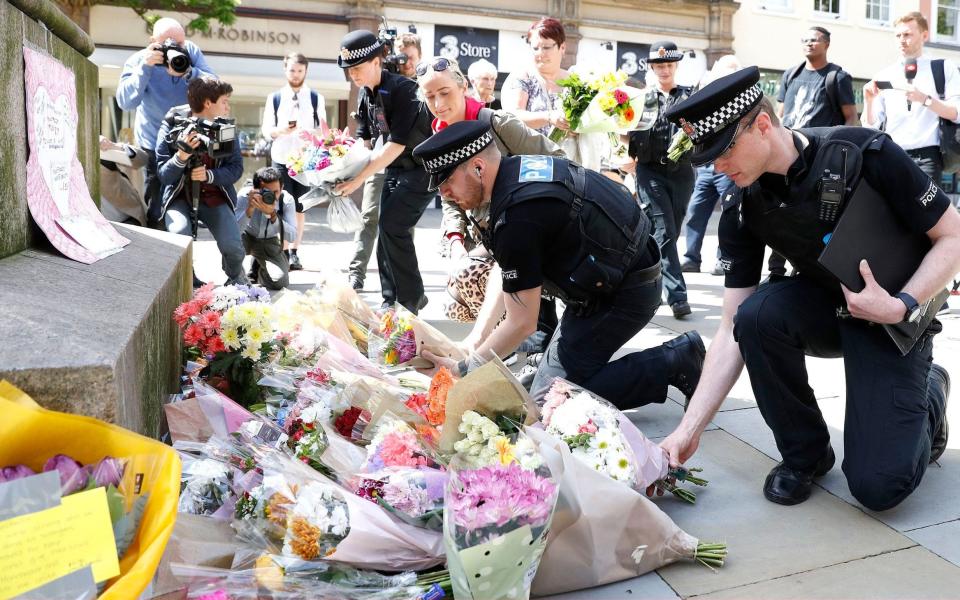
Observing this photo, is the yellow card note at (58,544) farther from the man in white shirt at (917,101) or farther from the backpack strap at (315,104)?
the backpack strap at (315,104)

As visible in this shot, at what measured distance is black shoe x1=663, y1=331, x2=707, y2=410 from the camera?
3.91 m

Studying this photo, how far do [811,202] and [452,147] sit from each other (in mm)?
1220

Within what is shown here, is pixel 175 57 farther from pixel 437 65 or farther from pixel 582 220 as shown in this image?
pixel 582 220

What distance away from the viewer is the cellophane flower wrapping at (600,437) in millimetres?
2738

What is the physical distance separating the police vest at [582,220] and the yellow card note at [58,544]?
1.87 m

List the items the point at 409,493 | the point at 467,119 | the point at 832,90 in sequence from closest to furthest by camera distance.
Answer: the point at 409,493, the point at 467,119, the point at 832,90

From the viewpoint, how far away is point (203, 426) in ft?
10.2

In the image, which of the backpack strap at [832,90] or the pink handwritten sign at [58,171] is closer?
the pink handwritten sign at [58,171]

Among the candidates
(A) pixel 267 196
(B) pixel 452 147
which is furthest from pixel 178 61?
(B) pixel 452 147

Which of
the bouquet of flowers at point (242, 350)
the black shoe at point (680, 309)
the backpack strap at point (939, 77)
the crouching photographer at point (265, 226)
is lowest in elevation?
the black shoe at point (680, 309)

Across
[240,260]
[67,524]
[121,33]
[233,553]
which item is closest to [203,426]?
[233,553]

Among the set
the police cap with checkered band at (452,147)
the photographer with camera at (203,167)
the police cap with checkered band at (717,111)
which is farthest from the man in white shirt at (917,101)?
the photographer with camera at (203,167)

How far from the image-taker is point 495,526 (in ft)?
6.90

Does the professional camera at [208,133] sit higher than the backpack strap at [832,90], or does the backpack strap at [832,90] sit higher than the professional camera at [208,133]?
the backpack strap at [832,90]
